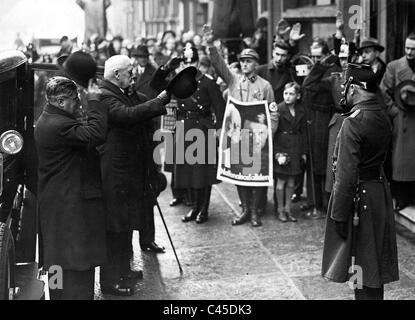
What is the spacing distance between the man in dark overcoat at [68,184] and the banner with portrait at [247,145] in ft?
11.0

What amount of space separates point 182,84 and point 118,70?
54 cm

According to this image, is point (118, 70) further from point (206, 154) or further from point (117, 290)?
point (206, 154)

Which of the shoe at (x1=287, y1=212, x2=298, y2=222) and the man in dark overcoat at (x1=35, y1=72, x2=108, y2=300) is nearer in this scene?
the man in dark overcoat at (x1=35, y1=72, x2=108, y2=300)

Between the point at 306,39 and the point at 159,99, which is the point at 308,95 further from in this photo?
the point at 306,39

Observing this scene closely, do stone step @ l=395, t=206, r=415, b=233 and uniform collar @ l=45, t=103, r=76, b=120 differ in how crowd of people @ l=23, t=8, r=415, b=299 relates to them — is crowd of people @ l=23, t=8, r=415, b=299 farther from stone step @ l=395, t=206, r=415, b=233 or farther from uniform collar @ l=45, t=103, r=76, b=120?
stone step @ l=395, t=206, r=415, b=233

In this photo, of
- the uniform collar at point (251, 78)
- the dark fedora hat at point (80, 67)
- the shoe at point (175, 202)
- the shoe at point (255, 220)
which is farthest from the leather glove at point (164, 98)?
the shoe at point (175, 202)

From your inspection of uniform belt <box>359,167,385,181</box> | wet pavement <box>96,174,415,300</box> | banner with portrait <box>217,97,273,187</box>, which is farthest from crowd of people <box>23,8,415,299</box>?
wet pavement <box>96,174,415,300</box>

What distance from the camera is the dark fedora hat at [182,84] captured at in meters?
6.09

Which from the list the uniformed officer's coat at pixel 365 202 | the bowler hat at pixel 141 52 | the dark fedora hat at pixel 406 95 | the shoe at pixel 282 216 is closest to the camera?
the uniformed officer's coat at pixel 365 202

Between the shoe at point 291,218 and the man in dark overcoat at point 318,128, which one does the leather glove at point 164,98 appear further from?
the shoe at point 291,218

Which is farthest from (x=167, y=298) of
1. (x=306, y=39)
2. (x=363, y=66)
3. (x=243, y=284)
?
(x=306, y=39)

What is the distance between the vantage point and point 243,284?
6.48 metres

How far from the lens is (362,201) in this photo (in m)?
5.23

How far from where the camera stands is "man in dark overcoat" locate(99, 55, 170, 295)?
6090 millimetres
